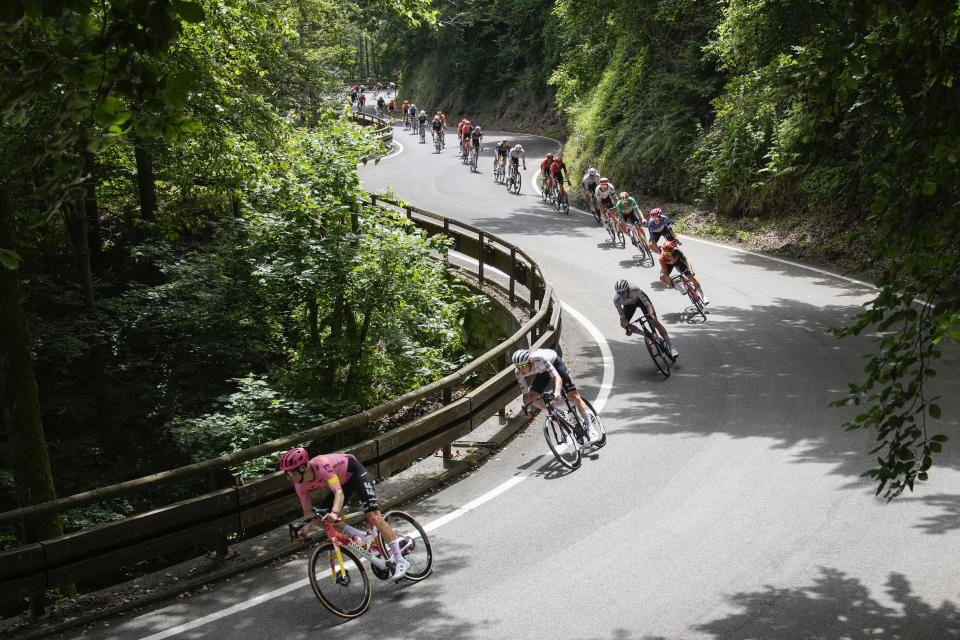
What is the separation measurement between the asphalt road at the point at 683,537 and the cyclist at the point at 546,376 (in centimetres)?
53

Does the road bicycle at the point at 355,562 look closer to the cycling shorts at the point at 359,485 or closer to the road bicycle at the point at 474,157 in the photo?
the cycling shorts at the point at 359,485

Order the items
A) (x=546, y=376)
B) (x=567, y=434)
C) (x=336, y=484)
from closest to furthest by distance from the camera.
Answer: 1. (x=336, y=484)
2. (x=567, y=434)
3. (x=546, y=376)

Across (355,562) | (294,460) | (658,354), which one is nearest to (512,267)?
(658,354)

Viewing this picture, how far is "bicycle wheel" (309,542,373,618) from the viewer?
7039mm

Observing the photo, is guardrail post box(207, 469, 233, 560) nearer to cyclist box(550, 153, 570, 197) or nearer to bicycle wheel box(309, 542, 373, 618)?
bicycle wheel box(309, 542, 373, 618)

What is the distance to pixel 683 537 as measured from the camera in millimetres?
8203

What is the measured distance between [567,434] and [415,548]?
3242 mm

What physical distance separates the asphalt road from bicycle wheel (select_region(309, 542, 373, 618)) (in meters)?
0.12

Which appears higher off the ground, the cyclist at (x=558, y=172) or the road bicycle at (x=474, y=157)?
the road bicycle at (x=474, y=157)

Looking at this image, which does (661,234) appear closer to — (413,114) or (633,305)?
(633,305)

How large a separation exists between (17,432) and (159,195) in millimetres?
→ 11323

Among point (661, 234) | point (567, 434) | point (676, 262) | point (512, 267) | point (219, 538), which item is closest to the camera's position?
point (219, 538)

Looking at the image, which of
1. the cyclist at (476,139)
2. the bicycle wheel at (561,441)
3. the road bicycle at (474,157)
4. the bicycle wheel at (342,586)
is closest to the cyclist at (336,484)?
the bicycle wheel at (342,586)

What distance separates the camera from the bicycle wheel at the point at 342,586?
7.04 meters
